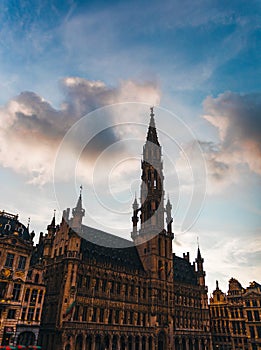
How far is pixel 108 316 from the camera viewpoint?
59156mm

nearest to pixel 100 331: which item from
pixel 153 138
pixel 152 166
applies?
pixel 152 166

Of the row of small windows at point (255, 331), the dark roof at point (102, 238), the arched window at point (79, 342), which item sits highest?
the dark roof at point (102, 238)

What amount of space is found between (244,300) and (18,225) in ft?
232

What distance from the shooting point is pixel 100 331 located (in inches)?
2219

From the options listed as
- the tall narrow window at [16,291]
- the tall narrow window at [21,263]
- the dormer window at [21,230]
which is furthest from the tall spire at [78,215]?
the tall narrow window at [16,291]

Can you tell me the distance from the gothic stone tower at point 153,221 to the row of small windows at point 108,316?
410 inches

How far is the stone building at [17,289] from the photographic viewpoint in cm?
4700

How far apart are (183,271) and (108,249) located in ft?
108

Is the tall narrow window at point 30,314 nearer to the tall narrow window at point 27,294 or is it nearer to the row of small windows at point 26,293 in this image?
the row of small windows at point 26,293

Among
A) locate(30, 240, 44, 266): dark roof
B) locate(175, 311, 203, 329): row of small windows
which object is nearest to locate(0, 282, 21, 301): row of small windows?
locate(30, 240, 44, 266): dark roof

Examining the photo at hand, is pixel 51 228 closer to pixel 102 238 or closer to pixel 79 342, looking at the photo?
pixel 102 238

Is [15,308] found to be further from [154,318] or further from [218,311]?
[218,311]

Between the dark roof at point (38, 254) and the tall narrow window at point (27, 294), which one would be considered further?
the dark roof at point (38, 254)

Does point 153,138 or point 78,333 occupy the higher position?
point 153,138
